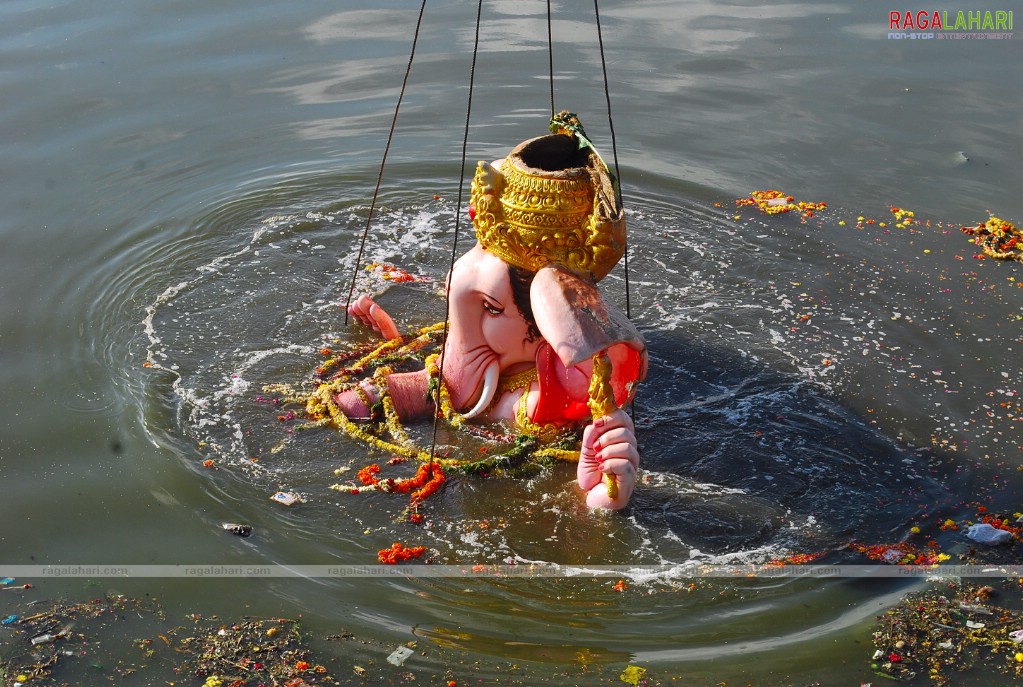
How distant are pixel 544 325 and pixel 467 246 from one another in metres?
3.34

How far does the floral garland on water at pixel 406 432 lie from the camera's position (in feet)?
21.3

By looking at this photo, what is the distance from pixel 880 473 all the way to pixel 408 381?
2891 millimetres

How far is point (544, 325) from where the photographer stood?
6.05 m

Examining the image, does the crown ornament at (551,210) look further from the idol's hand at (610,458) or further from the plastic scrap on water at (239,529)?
the plastic scrap on water at (239,529)

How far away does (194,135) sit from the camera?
1095cm

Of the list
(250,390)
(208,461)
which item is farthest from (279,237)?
(208,461)

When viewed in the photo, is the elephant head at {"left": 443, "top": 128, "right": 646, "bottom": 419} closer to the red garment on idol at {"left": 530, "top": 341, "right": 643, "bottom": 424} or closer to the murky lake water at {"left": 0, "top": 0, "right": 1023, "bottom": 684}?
the red garment on idol at {"left": 530, "top": 341, "right": 643, "bottom": 424}

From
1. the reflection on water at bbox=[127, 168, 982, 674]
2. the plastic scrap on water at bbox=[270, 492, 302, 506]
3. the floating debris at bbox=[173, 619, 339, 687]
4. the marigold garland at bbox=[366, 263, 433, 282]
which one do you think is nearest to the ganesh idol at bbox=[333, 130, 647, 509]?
the reflection on water at bbox=[127, 168, 982, 674]

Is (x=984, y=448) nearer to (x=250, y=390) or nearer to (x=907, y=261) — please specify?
(x=907, y=261)

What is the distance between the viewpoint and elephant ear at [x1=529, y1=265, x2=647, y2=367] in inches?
233

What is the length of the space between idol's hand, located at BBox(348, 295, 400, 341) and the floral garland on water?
256 millimetres

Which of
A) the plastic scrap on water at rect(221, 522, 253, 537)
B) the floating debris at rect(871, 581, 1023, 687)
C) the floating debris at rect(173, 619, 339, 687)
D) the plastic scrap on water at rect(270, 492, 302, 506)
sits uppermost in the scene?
the plastic scrap on water at rect(270, 492, 302, 506)

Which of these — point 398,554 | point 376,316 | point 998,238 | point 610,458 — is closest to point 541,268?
point 610,458

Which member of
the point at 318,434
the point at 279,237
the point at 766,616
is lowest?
the point at 766,616
